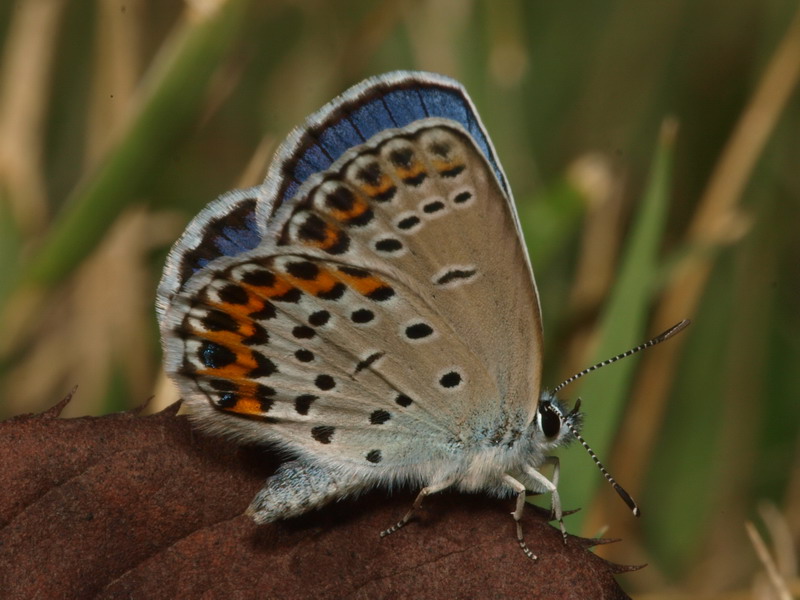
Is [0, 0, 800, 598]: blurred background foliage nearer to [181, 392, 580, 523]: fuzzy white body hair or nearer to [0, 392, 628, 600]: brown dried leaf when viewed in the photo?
[181, 392, 580, 523]: fuzzy white body hair

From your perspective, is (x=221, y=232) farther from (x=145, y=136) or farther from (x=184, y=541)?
Answer: (x=145, y=136)

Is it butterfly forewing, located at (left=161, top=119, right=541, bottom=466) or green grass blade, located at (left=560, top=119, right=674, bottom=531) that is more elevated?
butterfly forewing, located at (left=161, top=119, right=541, bottom=466)

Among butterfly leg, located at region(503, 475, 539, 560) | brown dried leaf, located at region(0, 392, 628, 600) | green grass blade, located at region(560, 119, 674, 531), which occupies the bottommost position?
green grass blade, located at region(560, 119, 674, 531)

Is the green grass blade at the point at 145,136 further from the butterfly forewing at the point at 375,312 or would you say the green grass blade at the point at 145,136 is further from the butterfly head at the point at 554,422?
the butterfly head at the point at 554,422

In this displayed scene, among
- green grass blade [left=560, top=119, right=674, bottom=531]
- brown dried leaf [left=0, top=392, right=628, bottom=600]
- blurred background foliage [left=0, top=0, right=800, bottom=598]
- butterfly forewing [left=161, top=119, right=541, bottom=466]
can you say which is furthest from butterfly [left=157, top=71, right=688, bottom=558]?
blurred background foliage [left=0, top=0, right=800, bottom=598]

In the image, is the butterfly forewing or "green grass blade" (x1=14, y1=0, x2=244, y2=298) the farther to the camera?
"green grass blade" (x1=14, y1=0, x2=244, y2=298)

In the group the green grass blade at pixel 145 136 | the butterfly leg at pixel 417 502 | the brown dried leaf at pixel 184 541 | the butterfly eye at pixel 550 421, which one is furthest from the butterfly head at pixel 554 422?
the green grass blade at pixel 145 136

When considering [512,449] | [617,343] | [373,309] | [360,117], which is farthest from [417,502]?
[617,343]
